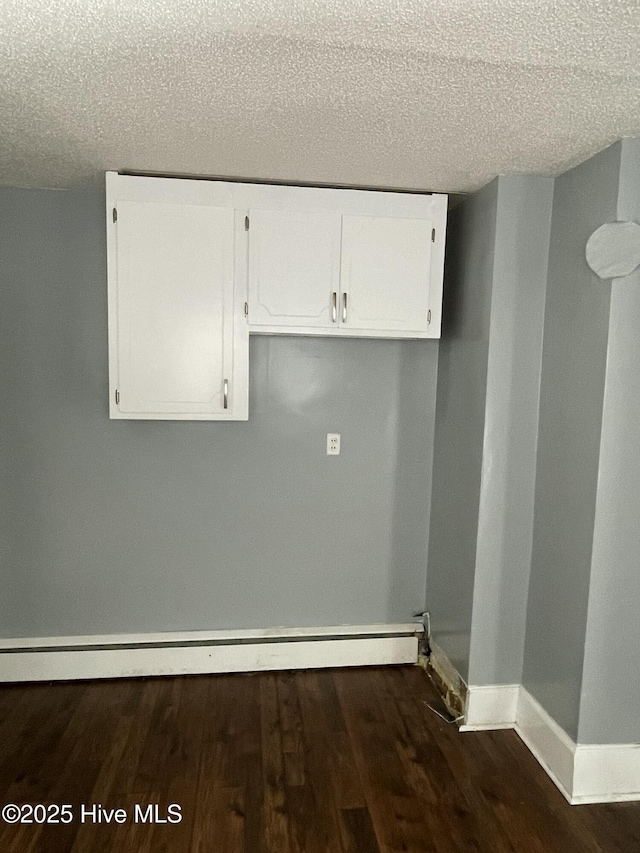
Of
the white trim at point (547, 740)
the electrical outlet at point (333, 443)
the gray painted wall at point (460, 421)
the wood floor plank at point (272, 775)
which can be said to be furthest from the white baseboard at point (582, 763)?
the electrical outlet at point (333, 443)

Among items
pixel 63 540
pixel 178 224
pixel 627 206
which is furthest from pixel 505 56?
pixel 63 540

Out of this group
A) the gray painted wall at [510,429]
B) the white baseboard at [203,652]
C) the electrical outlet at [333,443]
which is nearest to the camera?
the gray painted wall at [510,429]

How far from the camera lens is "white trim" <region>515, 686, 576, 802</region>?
6.86 ft

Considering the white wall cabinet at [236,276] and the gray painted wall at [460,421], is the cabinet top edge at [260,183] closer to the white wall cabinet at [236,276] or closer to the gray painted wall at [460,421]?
the white wall cabinet at [236,276]

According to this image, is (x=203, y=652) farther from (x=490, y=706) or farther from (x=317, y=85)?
(x=317, y=85)

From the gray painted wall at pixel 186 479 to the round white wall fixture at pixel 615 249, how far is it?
995 mm

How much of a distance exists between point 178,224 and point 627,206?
63.7 inches

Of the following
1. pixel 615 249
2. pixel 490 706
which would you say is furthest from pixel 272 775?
pixel 615 249

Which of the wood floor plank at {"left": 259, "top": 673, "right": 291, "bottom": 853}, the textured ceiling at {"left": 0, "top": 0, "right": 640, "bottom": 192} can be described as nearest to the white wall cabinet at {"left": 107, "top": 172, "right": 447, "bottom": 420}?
the textured ceiling at {"left": 0, "top": 0, "right": 640, "bottom": 192}

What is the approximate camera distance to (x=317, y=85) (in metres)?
1.57

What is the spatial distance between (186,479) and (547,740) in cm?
184

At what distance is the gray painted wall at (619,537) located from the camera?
75.3 inches

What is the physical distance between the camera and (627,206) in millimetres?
1895

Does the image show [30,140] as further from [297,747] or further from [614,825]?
[614,825]
